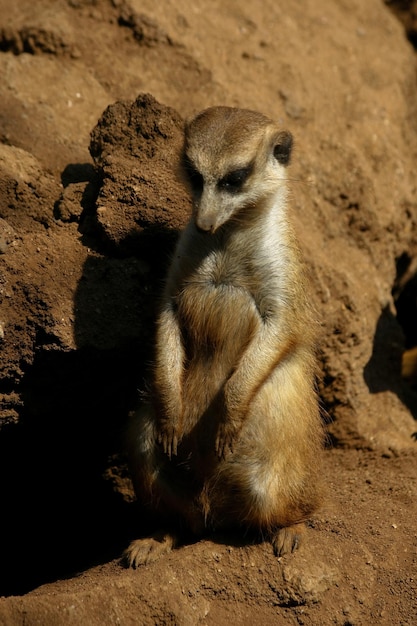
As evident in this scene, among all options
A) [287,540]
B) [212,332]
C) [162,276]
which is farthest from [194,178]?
[287,540]

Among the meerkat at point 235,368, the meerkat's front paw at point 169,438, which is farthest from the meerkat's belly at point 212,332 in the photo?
the meerkat's front paw at point 169,438

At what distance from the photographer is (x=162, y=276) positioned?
483cm

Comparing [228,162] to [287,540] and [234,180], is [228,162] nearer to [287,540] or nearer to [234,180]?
[234,180]

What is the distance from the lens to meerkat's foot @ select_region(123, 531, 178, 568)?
4176 millimetres

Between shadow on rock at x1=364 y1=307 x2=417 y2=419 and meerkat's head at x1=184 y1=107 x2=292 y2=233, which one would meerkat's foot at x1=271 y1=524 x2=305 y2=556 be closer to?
meerkat's head at x1=184 y1=107 x2=292 y2=233

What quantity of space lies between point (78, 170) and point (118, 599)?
8.37 ft

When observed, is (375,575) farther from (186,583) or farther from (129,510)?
(129,510)

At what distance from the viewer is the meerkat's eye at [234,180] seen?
400 centimetres

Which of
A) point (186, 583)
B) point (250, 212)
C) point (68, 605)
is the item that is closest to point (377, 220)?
point (250, 212)

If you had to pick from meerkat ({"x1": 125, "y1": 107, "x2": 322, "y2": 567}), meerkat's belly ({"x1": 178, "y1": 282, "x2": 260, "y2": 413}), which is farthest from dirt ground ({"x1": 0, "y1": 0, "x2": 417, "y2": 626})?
meerkat's belly ({"x1": 178, "y1": 282, "x2": 260, "y2": 413})

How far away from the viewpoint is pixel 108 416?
523 centimetres

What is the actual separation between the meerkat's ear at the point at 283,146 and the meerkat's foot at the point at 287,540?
1855 millimetres

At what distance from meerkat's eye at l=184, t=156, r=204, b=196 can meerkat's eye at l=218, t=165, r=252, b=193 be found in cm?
9

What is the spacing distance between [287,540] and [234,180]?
176 cm
